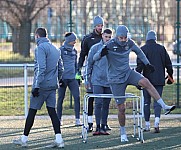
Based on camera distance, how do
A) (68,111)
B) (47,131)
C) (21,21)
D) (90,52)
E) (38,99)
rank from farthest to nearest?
(21,21)
(68,111)
(47,131)
(90,52)
(38,99)

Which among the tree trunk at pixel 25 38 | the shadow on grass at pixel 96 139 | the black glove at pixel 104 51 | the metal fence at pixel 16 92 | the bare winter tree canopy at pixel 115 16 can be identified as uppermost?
the bare winter tree canopy at pixel 115 16

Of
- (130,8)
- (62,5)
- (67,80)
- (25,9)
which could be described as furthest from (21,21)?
(67,80)

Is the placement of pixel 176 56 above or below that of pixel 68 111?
above

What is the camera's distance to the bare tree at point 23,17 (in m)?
18.2

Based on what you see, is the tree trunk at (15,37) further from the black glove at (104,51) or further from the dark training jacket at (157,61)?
the black glove at (104,51)

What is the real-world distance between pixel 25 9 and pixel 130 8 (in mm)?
4090

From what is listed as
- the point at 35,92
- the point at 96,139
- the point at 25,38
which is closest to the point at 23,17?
the point at 25,38

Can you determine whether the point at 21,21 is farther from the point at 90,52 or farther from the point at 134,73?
the point at 134,73

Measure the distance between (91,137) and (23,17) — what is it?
847 centimetres

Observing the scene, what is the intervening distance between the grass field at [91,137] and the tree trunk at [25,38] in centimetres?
488

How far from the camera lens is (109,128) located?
12336 mm

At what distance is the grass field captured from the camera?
10.3m

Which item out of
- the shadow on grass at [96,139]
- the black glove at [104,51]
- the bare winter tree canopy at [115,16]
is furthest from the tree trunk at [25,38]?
the black glove at [104,51]

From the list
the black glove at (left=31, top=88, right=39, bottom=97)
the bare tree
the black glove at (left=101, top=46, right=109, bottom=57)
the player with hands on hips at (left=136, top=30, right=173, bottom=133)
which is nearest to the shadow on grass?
the player with hands on hips at (left=136, top=30, right=173, bottom=133)
